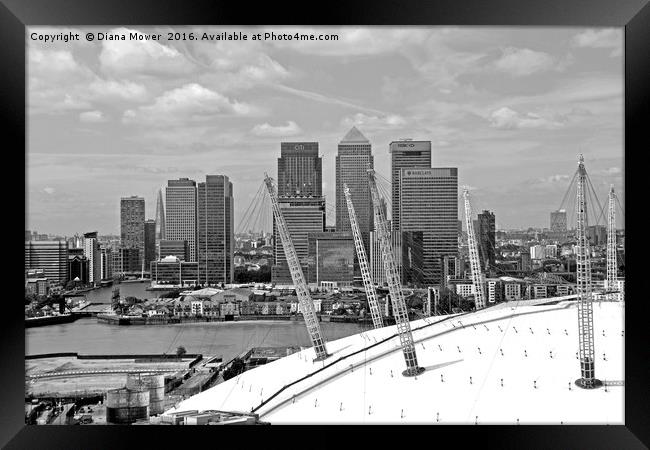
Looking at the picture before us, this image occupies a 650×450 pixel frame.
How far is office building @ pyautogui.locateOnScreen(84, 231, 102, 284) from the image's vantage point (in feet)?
32.8

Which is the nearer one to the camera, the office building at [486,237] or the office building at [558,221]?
the office building at [558,221]

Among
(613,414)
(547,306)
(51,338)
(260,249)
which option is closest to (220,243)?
(260,249)

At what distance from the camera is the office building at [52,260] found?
953 centimetres

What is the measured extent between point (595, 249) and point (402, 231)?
2933 mm

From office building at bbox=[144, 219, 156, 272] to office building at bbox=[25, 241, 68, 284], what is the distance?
1.34 meters

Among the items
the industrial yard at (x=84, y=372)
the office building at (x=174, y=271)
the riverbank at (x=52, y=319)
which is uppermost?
the office building at (x=174, y=271)

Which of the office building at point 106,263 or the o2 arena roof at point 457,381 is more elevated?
the office building at point 106,263

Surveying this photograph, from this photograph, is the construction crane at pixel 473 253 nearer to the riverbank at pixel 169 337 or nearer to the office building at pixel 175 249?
the office building at pixel 175 249

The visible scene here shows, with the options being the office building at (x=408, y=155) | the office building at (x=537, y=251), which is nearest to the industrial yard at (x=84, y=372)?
the office building at (x=408, y=155)

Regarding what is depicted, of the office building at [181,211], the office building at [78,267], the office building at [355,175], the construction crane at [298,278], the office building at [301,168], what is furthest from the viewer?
the office building at [78,267]

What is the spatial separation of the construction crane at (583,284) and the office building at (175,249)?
6.93m
